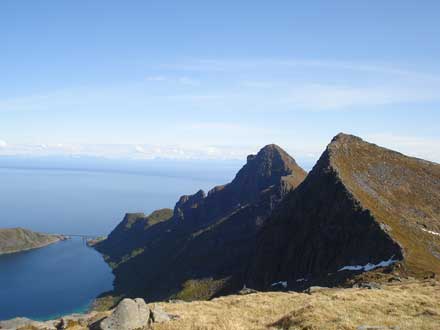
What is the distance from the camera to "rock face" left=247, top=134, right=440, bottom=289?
62.2 meters

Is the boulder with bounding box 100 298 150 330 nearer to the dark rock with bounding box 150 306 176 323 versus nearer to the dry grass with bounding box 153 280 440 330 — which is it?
the dark rock with bounding box 150 306 176 323

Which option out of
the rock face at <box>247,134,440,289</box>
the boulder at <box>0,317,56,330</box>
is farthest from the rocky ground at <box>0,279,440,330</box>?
the rock face at <box>247,134,440,289</box>

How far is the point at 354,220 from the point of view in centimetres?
7175

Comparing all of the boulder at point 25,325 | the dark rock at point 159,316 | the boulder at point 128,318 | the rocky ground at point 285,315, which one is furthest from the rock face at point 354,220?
the boulder at point 25,325

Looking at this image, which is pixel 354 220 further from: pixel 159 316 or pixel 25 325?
pixel 25 325

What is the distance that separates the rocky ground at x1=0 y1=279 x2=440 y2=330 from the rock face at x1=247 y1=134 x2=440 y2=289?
22.4 metres

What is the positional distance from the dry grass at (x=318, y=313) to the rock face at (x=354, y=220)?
2151 cm

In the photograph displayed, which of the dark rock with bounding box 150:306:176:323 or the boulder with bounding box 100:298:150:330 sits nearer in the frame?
the boulder with bounding box 100:298:150:330

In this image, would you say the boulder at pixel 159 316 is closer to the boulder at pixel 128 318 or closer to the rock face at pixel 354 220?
the boulder at pixel 128 318

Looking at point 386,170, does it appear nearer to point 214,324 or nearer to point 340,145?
point 340,145

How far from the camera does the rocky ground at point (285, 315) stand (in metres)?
24.9

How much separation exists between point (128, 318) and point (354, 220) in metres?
52.5

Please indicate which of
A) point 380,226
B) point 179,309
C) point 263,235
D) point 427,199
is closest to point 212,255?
point 263,235

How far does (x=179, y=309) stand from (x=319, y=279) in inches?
1299
